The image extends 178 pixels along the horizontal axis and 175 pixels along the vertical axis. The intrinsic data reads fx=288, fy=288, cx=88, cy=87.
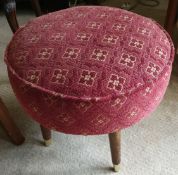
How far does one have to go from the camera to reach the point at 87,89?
0.64 metres

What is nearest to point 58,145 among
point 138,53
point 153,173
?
point 153,173

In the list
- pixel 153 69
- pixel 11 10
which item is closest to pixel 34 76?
pixel 153 69

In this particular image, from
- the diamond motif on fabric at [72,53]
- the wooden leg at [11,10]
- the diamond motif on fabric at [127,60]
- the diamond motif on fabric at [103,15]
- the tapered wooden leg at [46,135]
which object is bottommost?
the tapered wooden leg at [46,135]

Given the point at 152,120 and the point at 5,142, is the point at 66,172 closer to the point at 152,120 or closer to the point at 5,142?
the point at 5,142

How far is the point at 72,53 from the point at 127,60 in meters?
0.13

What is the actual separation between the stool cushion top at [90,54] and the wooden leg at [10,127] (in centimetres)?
22

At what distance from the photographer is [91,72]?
66 cm

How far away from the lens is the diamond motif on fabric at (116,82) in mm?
641

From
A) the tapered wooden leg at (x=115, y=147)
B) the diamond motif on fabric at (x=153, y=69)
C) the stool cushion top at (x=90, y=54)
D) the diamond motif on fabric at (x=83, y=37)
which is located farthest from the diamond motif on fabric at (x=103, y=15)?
the tapered wooden leg at (x=115, y=147)

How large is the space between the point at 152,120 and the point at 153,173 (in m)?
0.23

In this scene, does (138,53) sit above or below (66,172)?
above

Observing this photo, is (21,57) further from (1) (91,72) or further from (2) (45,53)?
(1) (91,72)

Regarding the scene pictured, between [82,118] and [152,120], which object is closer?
[82,118]

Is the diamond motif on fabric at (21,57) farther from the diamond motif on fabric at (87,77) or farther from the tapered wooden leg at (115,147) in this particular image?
the tapered wooden leg at (115,147)
